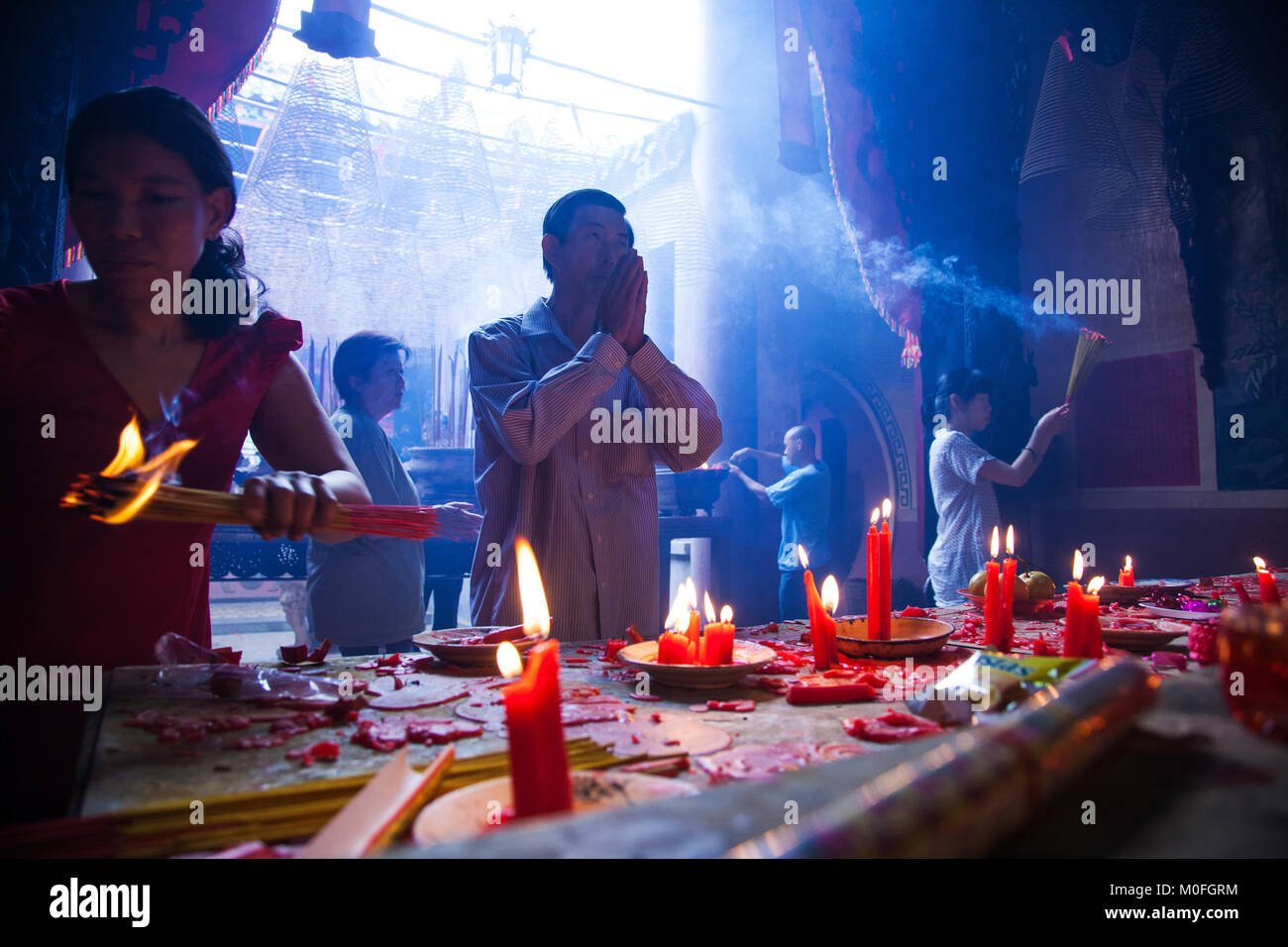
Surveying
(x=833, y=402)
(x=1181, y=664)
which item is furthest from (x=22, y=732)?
(x=833, y=402)

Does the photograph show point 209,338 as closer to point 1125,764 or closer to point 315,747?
point 315,747

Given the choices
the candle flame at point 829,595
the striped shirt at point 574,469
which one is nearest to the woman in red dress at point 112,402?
the striped shirt at point 574,469

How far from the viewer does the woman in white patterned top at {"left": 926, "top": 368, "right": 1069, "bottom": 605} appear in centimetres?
459

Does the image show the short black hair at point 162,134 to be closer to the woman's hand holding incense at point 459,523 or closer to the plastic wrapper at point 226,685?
the plastic wrapper at point 226,685

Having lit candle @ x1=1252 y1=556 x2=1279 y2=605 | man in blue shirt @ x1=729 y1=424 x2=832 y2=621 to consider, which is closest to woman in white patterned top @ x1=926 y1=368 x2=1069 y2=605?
man in blue shirt @ x1=729 y1=424 x2=832 y2=621

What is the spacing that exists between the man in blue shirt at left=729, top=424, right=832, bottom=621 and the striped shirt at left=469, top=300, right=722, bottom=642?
419 cm

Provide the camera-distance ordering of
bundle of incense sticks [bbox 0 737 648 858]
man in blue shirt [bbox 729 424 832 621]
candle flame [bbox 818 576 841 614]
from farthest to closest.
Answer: man in blue shirt [bbox 729 424 832 621] < candle flame [bbox 818 576 841 614] < bundle of incense sticks [bbox 0 737 648 858]

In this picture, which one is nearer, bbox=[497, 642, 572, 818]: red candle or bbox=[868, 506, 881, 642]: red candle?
bbox=[497, 642, 572, 818]: red candle

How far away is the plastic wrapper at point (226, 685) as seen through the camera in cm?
137

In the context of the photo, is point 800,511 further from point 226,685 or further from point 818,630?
point 226,685

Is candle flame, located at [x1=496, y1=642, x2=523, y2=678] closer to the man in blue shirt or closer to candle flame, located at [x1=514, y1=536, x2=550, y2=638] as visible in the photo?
candle flame, located at [x1=514, y1=536, x2=550, y2=638]

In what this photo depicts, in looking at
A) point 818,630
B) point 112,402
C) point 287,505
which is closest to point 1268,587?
point 818,630

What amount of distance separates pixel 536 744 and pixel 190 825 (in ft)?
1.56

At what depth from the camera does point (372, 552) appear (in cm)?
370
